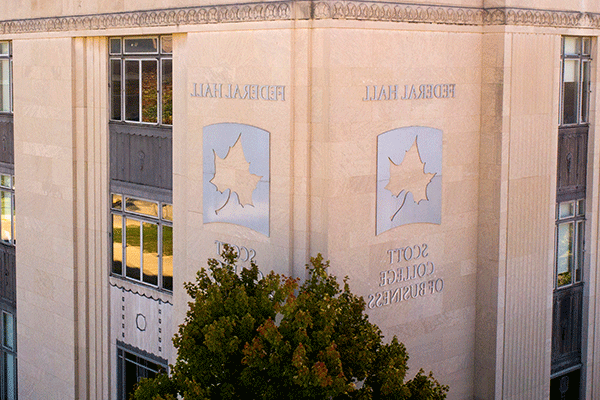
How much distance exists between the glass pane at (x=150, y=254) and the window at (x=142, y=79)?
243 centimetres

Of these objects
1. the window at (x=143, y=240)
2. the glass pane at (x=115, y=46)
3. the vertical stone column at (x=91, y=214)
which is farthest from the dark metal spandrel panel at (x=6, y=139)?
the glass pane at (x=115, y=46)

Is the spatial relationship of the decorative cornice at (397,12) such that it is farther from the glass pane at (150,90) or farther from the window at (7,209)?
the window at (7,209)

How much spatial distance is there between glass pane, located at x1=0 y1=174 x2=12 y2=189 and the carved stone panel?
4961 millimetres

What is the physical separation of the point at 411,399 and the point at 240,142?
19.3 feet

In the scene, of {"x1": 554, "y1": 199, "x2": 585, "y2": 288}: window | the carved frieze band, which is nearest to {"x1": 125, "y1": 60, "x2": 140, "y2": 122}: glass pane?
the carved frieze band

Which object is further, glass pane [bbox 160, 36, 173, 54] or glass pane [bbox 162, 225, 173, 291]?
glass pane [bbox 162, 225, 173, 291]

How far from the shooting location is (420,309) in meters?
17.8

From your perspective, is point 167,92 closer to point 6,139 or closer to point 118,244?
point 118,244

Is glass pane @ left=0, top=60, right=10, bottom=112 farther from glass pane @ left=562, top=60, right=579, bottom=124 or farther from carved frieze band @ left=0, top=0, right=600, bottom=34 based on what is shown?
glass pane @ left=562, top=60, right=579, bottom=124

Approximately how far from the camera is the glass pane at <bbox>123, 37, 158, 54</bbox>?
1916cm

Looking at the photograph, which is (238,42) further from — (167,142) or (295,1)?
(167,142)

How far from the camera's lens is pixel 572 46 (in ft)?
67.0

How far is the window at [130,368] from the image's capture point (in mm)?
20312

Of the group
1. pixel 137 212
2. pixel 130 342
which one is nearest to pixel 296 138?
pixel 137 212
